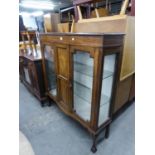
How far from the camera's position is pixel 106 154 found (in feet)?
5.09

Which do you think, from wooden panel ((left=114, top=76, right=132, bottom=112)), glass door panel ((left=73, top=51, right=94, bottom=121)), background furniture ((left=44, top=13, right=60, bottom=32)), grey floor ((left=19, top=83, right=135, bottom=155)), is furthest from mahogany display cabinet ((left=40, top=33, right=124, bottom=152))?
background furniture ((left=44, top=13, right=60, bottom=32))

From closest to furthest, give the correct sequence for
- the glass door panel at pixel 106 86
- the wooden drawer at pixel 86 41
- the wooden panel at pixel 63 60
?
the wooden drawer at pixel 86 41 → the glass door panel at pixel 106 86 → the wooden panel at pixel 63 60

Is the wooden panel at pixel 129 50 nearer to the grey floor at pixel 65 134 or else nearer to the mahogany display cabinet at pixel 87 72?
the mahogany display cabinet at pixel 87 72

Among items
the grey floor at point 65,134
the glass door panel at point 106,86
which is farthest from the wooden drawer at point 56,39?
the grey floor at point 65,134

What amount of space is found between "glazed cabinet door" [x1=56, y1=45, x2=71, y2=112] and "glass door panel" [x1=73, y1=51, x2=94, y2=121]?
11cm

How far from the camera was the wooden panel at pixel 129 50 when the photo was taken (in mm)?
1510

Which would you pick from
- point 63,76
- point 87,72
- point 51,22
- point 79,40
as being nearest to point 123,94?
point 87,72

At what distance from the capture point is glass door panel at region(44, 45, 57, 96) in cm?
199

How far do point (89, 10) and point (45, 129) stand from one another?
2050mm

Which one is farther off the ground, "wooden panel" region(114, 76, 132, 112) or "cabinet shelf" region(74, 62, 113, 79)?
"cabinet shelf" region(74, 62, 113, 79)

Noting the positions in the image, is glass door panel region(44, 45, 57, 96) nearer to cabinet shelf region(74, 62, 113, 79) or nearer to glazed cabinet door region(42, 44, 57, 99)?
glazed cabinet door region(42, 44, 57, 99)

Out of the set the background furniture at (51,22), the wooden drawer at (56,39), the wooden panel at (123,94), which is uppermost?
the background furniture at (51,22)
